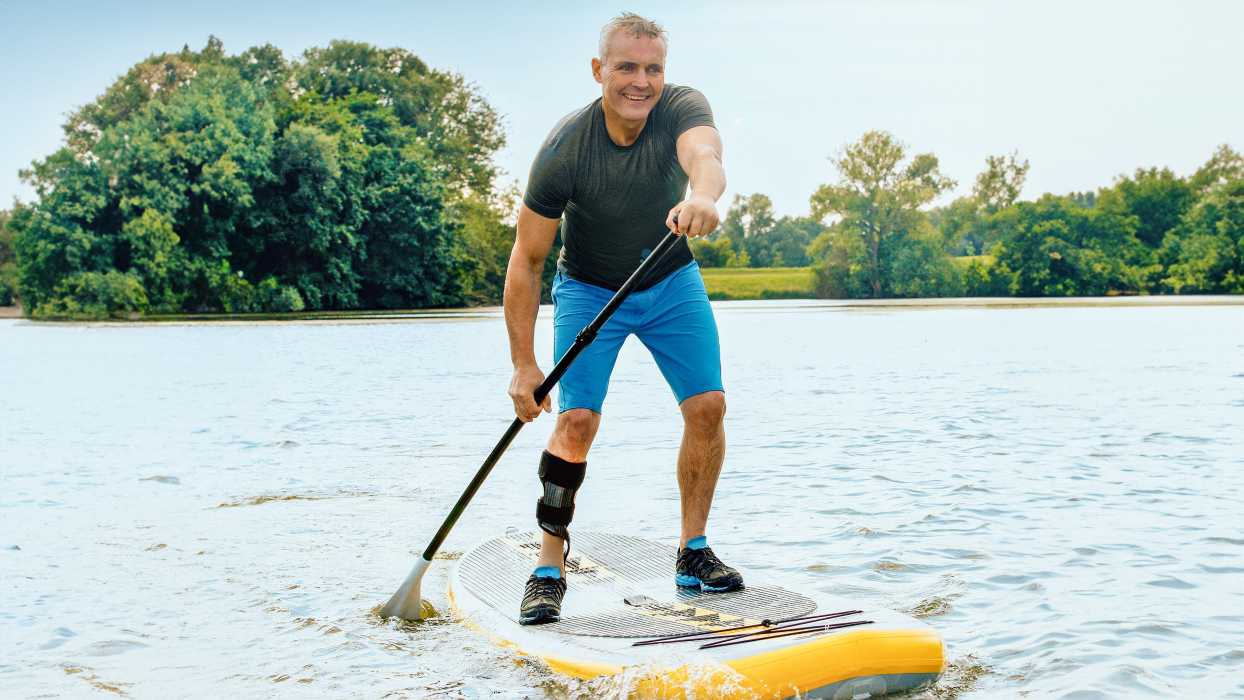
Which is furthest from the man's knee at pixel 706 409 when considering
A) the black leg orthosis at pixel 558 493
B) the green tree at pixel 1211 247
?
the green tree at pixel 1211 247

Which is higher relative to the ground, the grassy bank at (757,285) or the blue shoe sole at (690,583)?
the grassy bank at (757,285)

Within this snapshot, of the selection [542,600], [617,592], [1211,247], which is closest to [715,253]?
[1211,247]

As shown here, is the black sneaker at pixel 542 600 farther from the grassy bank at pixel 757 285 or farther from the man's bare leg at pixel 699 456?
the grassy bank at pixel 757 285

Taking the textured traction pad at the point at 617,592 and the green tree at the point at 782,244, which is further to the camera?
the green tree at the point at 782,244

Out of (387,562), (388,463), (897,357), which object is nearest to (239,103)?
(897,357)

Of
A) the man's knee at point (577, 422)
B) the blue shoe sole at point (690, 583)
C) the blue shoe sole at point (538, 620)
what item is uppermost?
the man's knee at point (577, 422)

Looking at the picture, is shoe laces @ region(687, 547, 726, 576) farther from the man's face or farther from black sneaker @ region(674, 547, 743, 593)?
the man's face

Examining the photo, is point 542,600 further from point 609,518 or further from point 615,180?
point 609,518

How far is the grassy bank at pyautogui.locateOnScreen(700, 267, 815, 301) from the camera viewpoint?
6241 cm

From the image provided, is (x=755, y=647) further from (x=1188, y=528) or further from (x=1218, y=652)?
(x=1188, y=528)

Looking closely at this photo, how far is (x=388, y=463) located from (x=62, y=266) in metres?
38.4

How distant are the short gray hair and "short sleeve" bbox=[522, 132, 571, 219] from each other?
399mm

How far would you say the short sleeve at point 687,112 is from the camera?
3.53 m

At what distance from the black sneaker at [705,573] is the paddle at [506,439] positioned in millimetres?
831
